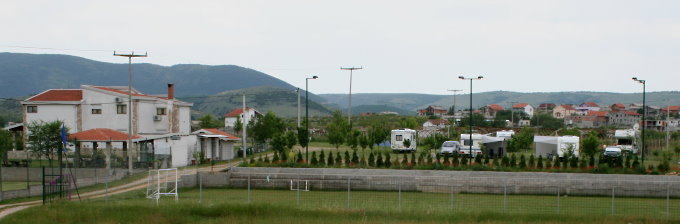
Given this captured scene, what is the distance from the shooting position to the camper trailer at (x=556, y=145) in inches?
1682

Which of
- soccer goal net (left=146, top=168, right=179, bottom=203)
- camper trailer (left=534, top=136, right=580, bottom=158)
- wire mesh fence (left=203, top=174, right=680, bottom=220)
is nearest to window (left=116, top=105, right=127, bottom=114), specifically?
soccer goal net (left=146, top=168, right=179, bottom=203)

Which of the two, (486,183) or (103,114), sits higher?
(103,114)

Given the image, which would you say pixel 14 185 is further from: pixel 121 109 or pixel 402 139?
pixel 402 139

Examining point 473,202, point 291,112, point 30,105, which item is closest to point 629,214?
point 473,202

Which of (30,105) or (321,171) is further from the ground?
(30,105)

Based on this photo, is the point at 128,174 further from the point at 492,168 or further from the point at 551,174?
the point at 551,174

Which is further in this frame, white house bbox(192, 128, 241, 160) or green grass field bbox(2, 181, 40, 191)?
white house bbox(192, 128, 241, 160)

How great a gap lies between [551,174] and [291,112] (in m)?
151

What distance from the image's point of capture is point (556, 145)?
43750mm

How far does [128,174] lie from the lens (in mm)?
32938

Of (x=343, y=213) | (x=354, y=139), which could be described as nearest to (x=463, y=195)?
(x=343, y=213)

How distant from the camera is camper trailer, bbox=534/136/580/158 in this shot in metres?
42.7

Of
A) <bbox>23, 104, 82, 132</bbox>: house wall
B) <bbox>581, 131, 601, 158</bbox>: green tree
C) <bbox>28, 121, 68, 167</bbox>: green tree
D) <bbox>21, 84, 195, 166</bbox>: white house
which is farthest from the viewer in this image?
<bbox>23, 104, 82, 132</bbox>: house wall

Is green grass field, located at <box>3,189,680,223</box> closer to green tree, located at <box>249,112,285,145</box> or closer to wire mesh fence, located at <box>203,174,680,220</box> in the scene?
wire mesh fence, located at <box>203,174,680,220</box>
